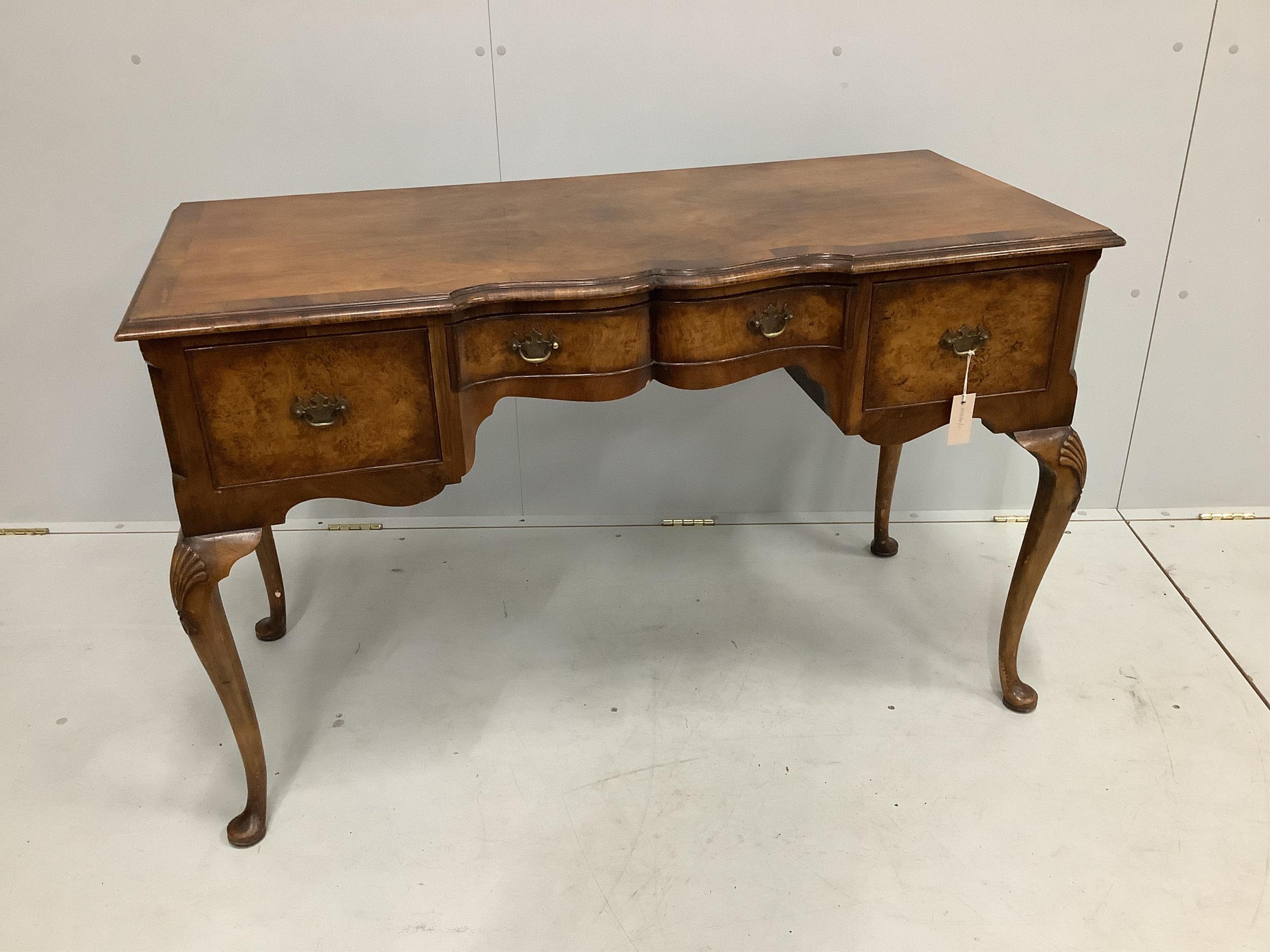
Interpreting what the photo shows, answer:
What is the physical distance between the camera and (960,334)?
1.67 meters

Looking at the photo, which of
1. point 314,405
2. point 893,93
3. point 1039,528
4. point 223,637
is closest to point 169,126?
point 314,405

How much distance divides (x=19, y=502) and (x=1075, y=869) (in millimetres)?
2660

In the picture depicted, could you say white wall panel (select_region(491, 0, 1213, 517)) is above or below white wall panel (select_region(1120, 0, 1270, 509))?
above

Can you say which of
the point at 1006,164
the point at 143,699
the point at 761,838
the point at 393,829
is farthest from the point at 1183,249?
the point at 143,699

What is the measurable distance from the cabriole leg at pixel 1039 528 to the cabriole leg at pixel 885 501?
0.47 metres

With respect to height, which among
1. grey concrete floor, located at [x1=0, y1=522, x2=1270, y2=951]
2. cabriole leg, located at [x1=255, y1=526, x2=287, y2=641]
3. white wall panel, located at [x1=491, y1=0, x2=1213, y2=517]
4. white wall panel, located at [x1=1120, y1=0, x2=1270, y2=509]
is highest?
white wall panel, located at [x1=491, y1=0, x2=1213, y2=517]

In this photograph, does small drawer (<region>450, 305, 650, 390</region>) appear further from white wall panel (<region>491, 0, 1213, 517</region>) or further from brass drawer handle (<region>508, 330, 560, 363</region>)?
white wall panel (<region>491, 0, 1213, 517</region>)

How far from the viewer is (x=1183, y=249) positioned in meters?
2.44

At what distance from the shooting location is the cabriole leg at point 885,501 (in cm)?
244

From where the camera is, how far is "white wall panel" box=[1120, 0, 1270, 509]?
2287 millimetres

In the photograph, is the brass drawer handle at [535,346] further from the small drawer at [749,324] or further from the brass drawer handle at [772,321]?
the brass drawer handle at [772,321]

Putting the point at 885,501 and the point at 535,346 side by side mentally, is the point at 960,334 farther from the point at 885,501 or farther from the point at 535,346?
the point at 885,501

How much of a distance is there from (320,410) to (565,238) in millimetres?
504

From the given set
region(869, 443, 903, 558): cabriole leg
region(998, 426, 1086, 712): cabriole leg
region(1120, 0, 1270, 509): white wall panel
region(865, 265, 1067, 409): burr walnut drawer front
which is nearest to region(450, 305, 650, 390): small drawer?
region(865, 265, 1067, 409): burr walnut drawer front
